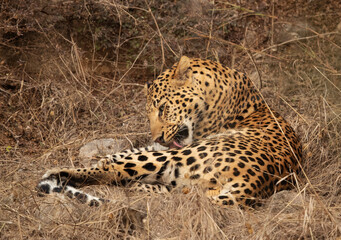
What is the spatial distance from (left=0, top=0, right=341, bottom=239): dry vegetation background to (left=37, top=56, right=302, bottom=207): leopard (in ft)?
0.51

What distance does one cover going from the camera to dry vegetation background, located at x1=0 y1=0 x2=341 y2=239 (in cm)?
390

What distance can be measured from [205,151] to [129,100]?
2800 millimetres

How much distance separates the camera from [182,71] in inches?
209

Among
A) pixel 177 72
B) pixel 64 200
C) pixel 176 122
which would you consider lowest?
pixel 64 200

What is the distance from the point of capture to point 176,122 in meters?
5.30

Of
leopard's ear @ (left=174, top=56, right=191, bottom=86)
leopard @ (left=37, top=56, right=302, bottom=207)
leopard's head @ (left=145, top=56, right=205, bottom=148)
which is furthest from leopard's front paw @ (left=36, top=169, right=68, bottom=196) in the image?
leopard's ear @ (left=174, top=56, right=191, bottom=86)

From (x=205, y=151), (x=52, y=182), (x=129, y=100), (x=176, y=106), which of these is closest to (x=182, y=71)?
(x=176, y=106)

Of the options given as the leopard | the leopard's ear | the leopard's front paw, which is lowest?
the leopard's front paw

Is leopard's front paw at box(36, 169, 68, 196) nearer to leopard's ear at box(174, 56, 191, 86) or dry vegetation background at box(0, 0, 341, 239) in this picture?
dry vegetation background at box(0, 0, 341, 239)

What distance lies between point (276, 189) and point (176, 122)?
1.28 meters

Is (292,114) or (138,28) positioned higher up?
(138,28)

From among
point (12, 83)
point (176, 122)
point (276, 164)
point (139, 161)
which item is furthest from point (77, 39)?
point (276, 164)

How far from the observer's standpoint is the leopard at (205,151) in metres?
4.34

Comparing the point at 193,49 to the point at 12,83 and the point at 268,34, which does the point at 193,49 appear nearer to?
the point at 268,34
